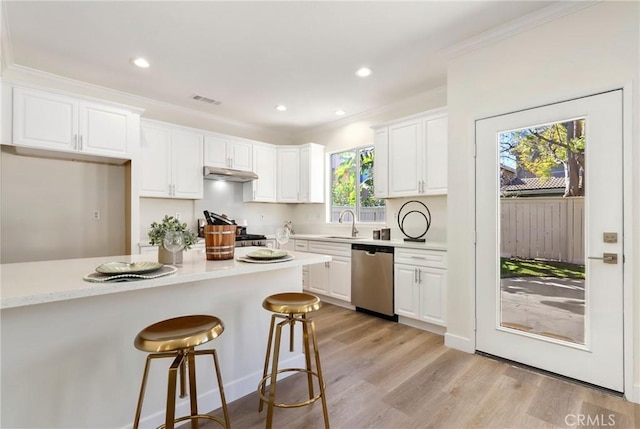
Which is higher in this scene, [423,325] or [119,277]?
[119,277]

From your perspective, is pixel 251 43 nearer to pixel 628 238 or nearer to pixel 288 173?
pixel 288 173

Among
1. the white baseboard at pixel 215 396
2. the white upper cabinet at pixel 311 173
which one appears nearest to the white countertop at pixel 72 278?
the white baseboard at pixel 215 396

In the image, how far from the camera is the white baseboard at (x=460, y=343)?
272 cm

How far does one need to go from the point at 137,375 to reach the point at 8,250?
2.71 metres

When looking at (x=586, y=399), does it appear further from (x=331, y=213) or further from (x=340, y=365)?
(x=331, y=213)

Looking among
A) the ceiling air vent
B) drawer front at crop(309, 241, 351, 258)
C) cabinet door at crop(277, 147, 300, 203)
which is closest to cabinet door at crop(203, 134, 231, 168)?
the ceiling air vent

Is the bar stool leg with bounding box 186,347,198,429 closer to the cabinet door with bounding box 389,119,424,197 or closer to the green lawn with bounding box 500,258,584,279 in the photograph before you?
the green lawn with bounding box 500,258,584,279

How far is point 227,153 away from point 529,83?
12.3ft

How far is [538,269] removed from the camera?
2445mm

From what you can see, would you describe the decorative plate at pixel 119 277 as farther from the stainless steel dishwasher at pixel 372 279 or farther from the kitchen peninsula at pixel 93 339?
the stainless steel dishwasher at pixel 372 279

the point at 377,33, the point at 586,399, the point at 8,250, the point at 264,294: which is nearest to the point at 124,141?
the point at 8,250

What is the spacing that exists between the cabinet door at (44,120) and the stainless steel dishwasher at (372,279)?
3394 millimetres

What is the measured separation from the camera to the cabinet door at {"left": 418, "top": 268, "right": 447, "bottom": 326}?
3102mm

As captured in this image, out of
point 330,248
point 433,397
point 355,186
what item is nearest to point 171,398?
point 433,397
